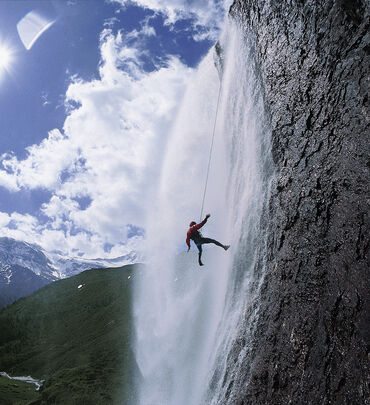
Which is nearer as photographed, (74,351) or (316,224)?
(316,224)

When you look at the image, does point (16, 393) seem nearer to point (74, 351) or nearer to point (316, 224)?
point (74, 351)

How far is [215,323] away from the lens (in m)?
17.0

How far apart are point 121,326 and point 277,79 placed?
511 feet

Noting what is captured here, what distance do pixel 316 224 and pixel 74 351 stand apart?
499 ft

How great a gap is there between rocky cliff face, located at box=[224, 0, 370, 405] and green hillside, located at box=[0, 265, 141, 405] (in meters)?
69.6

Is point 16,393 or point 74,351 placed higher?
point 74,351

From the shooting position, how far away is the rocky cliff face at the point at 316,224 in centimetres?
726

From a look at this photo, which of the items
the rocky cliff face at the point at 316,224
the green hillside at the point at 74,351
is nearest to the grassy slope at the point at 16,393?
the green hillside at the point at 74,351

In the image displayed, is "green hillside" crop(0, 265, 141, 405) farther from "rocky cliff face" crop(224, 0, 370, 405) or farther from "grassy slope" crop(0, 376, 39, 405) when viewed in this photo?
"rocky cliff face" crop(224, 0, 370, 405)

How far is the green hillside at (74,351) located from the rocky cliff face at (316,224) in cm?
6960

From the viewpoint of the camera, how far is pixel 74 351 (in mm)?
136250

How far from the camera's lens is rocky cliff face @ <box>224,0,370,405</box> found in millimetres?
7262

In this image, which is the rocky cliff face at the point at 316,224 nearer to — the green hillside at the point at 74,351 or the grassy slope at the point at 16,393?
the green hillside at the point at 74,351

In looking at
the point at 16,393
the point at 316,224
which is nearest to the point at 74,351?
the point at 16,393
